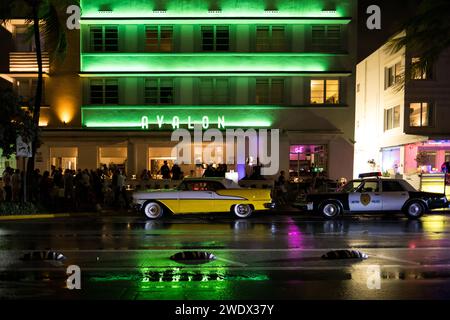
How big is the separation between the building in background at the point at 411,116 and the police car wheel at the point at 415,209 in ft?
22.6

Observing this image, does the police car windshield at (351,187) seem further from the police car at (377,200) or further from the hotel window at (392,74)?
the hotel window at (392,74)

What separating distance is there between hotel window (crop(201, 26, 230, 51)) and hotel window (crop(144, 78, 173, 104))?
2899 mm

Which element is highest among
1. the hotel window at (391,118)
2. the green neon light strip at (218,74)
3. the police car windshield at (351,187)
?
the green neon light strip at (218,74)

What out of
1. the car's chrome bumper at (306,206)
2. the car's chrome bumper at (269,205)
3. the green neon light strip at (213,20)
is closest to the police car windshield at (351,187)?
the car's chrome bumper at (306,206)

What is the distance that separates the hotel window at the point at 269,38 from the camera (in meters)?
25.1

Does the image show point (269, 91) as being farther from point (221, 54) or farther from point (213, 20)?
point (213, 20)

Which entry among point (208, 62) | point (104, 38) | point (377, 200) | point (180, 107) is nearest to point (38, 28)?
point (104, 38)

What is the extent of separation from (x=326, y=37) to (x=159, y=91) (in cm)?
992

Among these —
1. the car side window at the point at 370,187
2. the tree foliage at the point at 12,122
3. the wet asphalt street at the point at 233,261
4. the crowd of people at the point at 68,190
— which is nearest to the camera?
the wet asphalt street at the point at 233,261

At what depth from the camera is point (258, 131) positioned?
2430 cm

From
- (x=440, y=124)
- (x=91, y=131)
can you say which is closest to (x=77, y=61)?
(x=91, y=131)

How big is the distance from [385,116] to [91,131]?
60.6 feet
